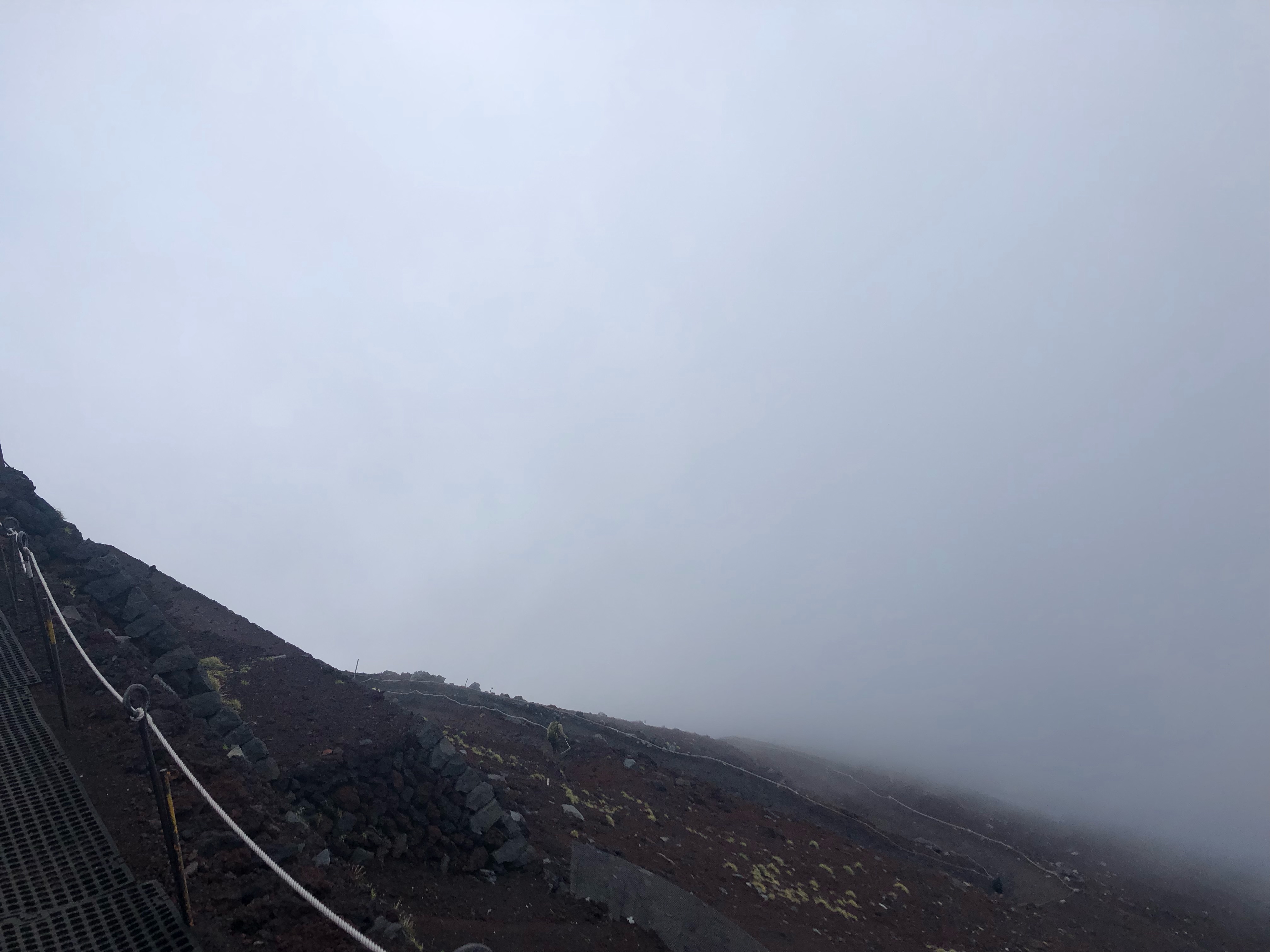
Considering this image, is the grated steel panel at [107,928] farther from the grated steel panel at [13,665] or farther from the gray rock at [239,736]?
the grated steel panel at [13,665]

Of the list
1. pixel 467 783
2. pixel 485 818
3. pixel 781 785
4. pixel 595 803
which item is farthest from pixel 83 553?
pixel 781 785

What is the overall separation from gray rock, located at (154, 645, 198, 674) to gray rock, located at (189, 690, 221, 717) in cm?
91

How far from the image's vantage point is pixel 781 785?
98.8ft

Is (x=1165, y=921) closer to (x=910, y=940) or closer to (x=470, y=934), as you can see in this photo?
(x=910, y=940)

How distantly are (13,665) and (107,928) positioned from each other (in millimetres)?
7688

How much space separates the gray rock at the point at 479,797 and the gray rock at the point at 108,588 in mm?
9685

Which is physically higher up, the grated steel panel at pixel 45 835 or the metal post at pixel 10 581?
the metal post at pixel 10 581

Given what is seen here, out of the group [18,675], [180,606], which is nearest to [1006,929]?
[18,675]

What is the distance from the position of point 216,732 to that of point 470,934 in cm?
594

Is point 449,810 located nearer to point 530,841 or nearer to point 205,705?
point 530,841

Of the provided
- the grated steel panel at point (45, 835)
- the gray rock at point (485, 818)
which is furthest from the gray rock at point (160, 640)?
the gray rock at point (485, 818)

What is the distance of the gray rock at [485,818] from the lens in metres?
14.2

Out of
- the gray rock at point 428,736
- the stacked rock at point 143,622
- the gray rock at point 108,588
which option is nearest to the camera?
the stacked rock at point 143,622

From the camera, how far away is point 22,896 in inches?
262
